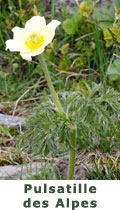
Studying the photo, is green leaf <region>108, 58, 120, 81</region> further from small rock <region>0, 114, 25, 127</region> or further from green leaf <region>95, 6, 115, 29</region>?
small rock <region>0, 114, 25, 127</region>

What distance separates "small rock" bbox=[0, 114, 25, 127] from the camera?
2.45 m

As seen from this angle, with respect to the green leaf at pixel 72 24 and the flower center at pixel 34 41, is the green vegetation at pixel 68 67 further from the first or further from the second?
the flower center at pixel 34 41

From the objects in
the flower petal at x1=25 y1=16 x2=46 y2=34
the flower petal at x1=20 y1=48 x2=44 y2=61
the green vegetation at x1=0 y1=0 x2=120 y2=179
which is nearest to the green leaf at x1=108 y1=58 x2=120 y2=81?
the green vegetation at x1=0 y1=0 x2=120 y2=179

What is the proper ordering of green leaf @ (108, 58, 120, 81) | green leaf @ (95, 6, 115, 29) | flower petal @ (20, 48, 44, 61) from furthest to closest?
green leaf @ (95, 6, 115, 29), green leaf @ (108, 58, 120, 81), flower petal @ (20, 48, 44, 61)

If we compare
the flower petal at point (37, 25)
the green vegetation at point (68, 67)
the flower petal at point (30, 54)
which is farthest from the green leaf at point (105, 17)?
the flower petal at point (30, 54)

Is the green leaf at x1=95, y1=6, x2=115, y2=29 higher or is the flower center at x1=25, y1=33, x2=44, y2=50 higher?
the flower center at x1=25, y1=33, x2=44, y2=50

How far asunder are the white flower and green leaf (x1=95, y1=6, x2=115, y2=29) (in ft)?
4.27

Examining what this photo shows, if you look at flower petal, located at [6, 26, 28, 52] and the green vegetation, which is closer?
flower petal, located at [6, 26, 28, 52]

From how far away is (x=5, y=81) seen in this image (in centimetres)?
294

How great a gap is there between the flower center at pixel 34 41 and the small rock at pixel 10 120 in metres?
0.94

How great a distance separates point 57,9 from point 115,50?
2.57 ft

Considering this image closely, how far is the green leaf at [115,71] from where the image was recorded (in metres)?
2.57

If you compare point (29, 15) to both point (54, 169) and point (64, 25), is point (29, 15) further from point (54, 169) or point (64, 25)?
point (54, 169)

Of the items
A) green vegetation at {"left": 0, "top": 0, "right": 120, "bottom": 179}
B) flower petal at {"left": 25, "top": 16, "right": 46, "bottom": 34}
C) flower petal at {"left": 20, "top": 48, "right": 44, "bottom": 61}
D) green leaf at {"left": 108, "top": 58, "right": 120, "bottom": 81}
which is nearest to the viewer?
flower petal at {"left": 20, "top": 48, "right": 44, "bottom": 61}
